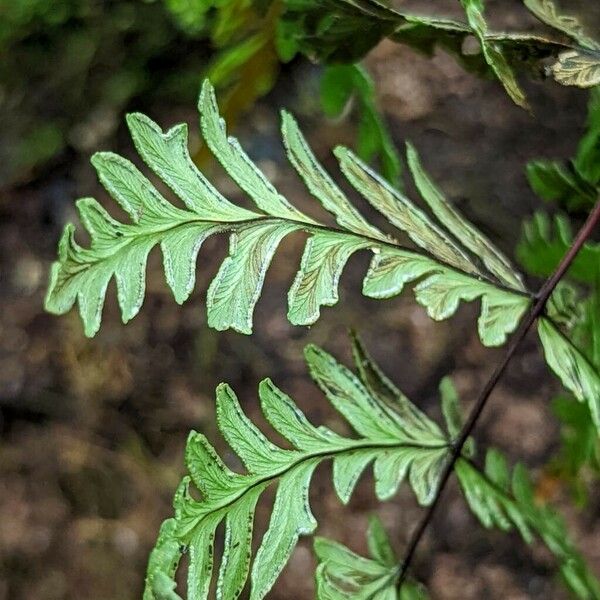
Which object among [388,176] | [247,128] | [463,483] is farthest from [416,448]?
[247,128]

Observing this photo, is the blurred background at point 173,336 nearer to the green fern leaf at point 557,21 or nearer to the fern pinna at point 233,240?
the green fern leaf at point 557,21

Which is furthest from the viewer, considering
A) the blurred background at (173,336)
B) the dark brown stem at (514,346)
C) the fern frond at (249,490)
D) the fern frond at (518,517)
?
the blurred background at (173,336)

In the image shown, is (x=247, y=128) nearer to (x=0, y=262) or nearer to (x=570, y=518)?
(x=0, y=262)

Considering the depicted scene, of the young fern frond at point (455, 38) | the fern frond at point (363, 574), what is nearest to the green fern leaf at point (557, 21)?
the young fern frond at point (455, 38)

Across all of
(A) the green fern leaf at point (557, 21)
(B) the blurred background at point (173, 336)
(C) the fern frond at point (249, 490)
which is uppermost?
(A) the green fern leaf at point (557, 21)

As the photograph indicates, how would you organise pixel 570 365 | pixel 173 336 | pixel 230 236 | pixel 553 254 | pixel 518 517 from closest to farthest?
1. pixel 230 236
2. pixel 570 365
3. pixel 518 517
4. pixel 553 254
5. pixel 173 336

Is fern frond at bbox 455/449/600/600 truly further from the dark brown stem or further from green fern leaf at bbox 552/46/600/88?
green fern leaf at bbox 552/46/600/88

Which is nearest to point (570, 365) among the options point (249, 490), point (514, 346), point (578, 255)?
point (514, 346)

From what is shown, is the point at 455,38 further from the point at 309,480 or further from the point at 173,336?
the point at 173,336
